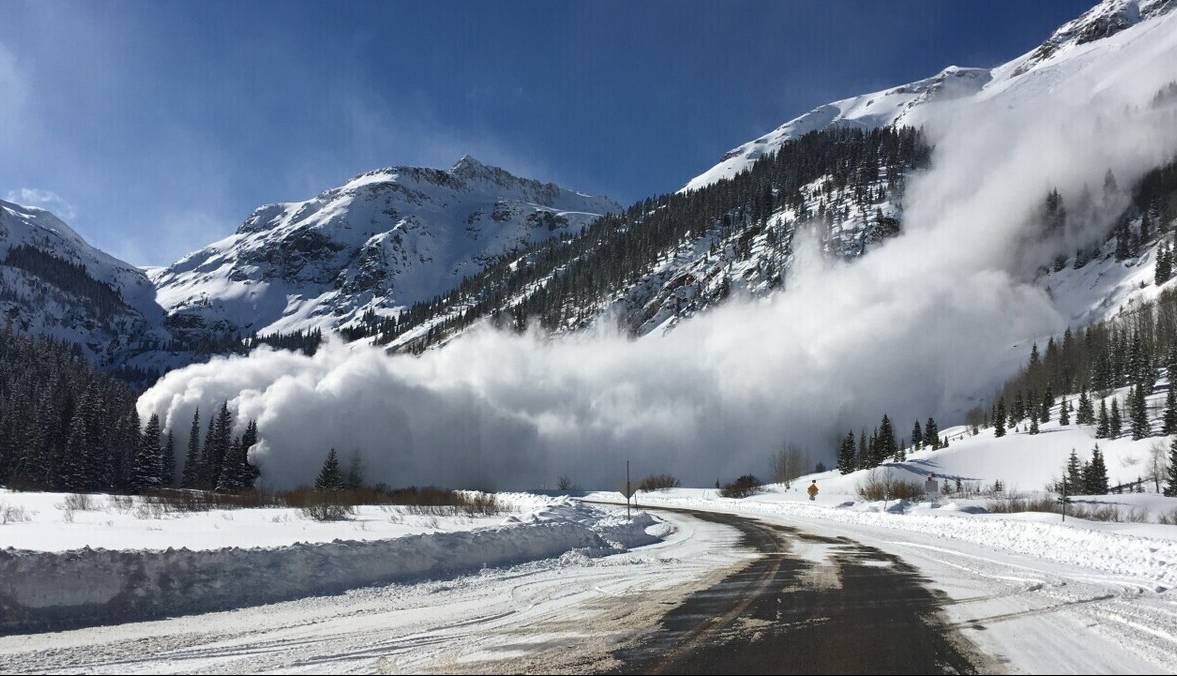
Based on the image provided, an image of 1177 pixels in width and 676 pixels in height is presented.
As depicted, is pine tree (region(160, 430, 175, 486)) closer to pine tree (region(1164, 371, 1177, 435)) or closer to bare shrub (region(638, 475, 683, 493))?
bare shrub (region(638, 475, 683, 493))

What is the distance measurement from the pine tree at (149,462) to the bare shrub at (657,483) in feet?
204

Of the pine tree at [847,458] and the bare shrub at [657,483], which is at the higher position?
the pine tree at [847,458]

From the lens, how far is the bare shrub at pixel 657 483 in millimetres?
101838

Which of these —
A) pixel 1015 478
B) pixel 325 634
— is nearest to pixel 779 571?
pixel 325 634

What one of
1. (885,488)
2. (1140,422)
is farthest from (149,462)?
(1140,422)

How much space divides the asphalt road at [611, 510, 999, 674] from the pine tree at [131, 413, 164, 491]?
78.2m

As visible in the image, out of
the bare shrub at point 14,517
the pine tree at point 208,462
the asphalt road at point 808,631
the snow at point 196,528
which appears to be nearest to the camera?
the asphalt road at point 808,631

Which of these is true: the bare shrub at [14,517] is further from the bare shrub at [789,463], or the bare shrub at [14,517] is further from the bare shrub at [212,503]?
the bare shrub at [789,463]

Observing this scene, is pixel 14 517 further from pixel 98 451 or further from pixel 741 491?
pixel 741 491

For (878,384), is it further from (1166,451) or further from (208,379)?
(208,379)

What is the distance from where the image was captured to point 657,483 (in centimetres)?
10581

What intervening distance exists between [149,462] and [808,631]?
3300 inches

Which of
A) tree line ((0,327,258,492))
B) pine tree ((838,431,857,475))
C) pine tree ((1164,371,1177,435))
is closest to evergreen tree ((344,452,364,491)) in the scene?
tree line ((0,327,258,492))

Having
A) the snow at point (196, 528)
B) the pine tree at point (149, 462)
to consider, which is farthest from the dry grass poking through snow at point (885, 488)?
the pine tree at point (149, 462)
